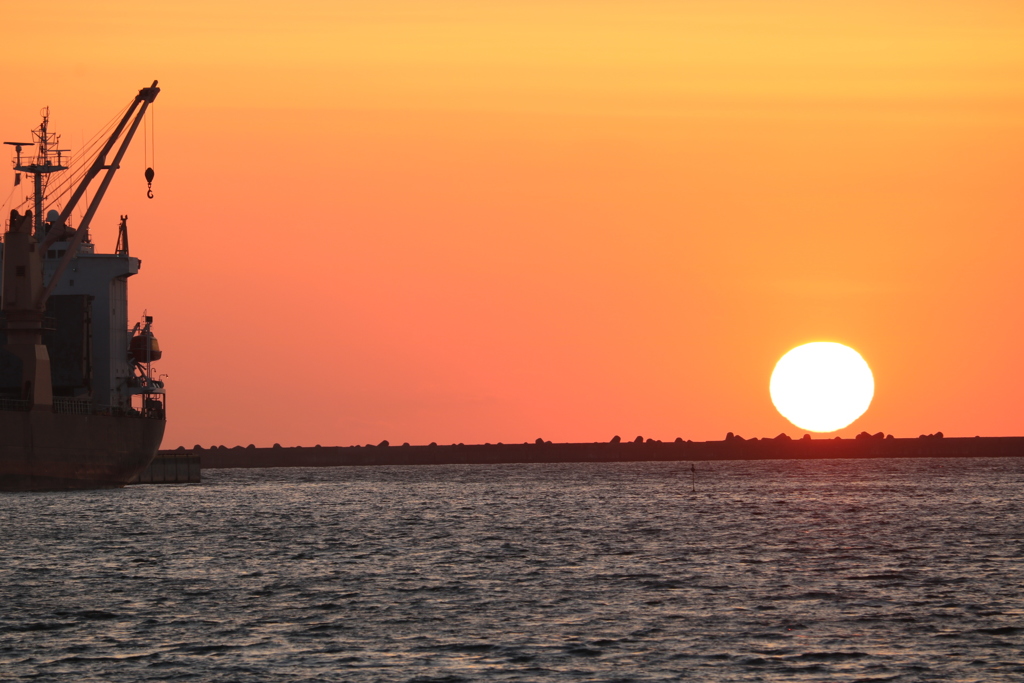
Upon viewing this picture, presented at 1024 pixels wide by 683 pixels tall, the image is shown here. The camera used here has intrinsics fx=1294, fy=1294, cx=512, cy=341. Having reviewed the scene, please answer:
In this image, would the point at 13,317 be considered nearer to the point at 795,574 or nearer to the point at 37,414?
the point at 37,414

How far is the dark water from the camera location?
95.7ft

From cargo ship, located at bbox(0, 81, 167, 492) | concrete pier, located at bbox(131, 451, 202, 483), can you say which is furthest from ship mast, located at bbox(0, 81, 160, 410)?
concrete pier, located at bbox(131, 451, 202, 483)

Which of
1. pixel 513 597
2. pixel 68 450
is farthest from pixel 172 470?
pixel 513 597

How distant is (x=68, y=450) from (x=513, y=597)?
57.7 m

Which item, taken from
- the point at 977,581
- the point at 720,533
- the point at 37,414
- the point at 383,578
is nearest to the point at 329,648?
the point at 383,578

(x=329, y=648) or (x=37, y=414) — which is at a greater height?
(x=37, y=414)

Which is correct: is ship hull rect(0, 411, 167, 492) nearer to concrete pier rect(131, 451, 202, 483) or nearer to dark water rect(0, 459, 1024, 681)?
dark water rect(0, 459, 1024, 681)

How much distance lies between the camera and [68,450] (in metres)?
89.1

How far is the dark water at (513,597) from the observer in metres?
29.2

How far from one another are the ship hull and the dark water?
528 cm

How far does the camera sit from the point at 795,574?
46.0 m

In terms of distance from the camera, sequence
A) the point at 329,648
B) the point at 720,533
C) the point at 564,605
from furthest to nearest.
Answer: the point at 720,533, the point at 564,605, the point at 329,648

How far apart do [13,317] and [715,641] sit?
68956 millimetres

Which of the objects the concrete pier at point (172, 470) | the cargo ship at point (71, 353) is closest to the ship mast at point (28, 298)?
the cargo ship at point (71, 353)
